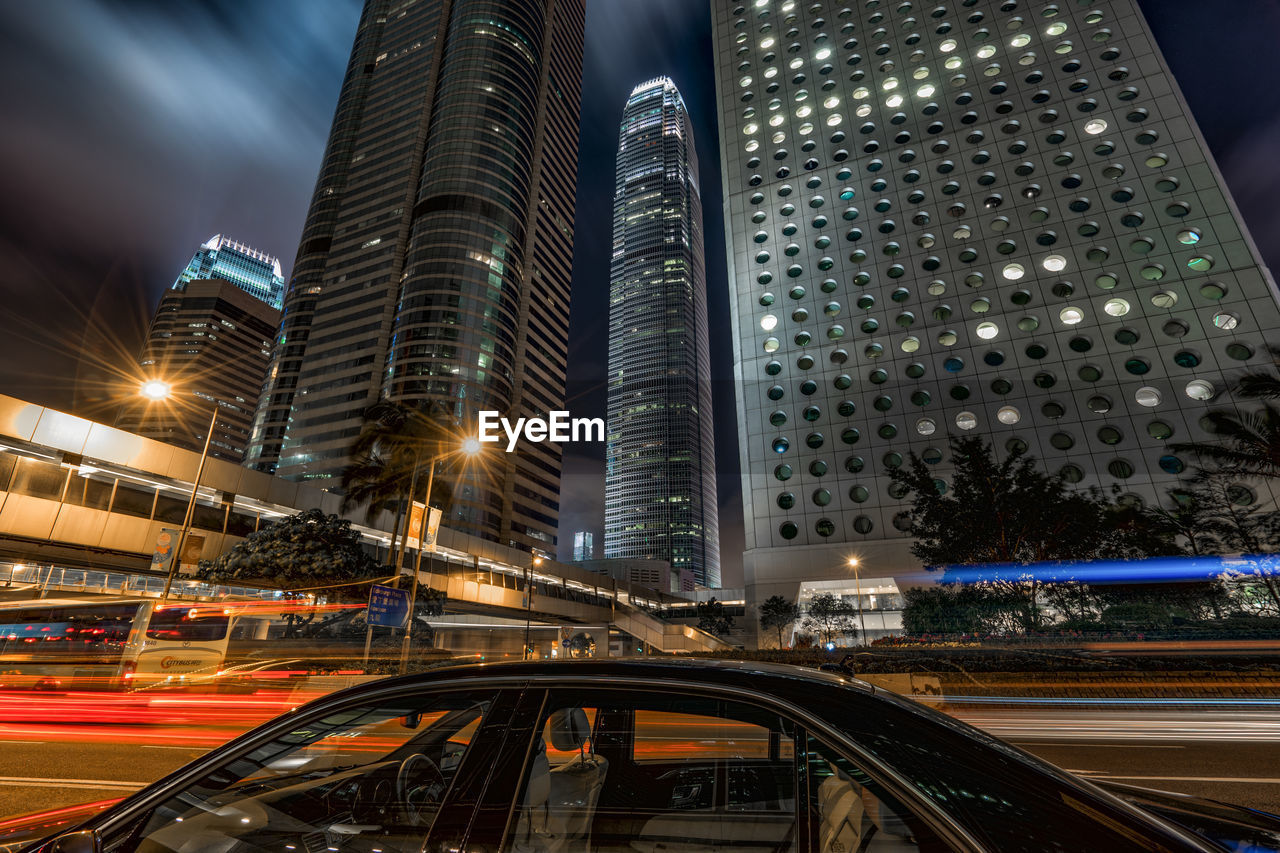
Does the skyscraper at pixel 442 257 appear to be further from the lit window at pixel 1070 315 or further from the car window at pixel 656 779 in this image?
the car window at pixel 656 779

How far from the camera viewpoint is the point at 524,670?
199cm

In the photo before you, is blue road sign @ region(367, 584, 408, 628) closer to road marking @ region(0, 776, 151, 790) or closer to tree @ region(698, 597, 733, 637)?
road marking @ region(0, 776, 151, 790)

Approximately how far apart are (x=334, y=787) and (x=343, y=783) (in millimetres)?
30

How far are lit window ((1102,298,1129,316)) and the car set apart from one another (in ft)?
149

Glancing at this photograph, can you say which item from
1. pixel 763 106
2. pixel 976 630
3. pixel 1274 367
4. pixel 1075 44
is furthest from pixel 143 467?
pixel 1075 44

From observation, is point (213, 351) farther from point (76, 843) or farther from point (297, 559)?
point (76, 843)

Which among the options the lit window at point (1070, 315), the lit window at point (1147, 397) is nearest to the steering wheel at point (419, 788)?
the lit window at point (1147, 397)

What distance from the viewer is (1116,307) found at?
36.7 m

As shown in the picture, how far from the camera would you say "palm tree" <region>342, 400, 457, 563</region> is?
34344 millimetres

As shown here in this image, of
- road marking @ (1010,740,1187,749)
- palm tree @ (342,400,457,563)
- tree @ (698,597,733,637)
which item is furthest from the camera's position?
tree @ (698,597,733,637)

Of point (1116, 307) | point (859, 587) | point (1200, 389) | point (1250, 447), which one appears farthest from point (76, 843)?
point (1116, 307)

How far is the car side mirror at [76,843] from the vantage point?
67.7 inches

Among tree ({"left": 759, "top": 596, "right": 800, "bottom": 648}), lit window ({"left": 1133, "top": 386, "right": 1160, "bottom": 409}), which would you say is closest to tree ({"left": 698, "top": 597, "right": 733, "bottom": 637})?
tree ({"left": 759, "top": 596, "right": 800, "bottom": 648})

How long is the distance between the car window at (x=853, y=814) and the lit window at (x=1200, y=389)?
150ft
